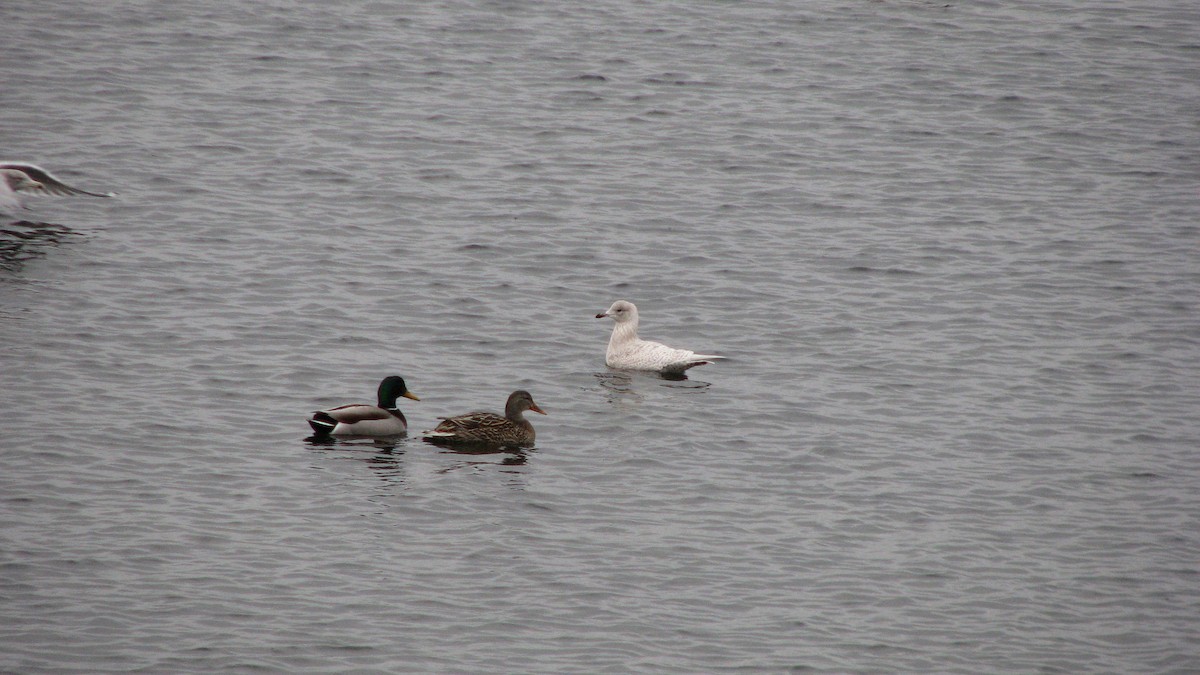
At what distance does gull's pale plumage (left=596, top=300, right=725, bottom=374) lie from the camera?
15914 mm

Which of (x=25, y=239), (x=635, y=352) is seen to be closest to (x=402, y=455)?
(x=635, y=352)

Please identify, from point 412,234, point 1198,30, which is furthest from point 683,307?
point 1198,30

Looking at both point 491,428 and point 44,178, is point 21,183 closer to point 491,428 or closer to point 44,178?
point 44,178

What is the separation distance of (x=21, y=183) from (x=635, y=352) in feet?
28.8

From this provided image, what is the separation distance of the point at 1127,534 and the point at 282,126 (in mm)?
17179

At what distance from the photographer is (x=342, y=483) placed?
12.1 m

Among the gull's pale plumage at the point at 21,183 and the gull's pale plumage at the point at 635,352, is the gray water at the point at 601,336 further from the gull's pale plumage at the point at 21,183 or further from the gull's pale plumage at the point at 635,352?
the gull's pale plumage at the point at 21,183

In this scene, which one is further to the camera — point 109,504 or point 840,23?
point 840,23

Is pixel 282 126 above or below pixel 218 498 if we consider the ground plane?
above

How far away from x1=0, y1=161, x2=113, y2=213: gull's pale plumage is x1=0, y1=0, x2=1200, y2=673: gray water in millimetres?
584

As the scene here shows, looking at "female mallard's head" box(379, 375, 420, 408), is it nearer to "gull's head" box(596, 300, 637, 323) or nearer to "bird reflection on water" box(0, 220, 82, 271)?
"gull's head" box(596, 300, 637, 323)

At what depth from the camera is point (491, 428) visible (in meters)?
13.0

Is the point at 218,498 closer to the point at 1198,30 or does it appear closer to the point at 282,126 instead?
the point at 282,126

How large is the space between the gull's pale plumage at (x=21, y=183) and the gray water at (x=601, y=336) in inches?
23.0
